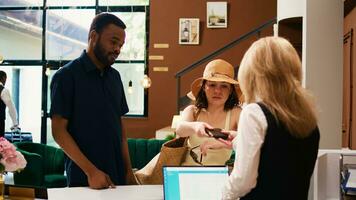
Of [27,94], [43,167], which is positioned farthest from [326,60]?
[27,94]

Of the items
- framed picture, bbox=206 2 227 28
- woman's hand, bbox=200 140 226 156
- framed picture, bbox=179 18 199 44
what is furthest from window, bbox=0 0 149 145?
woman's hand, bbox=200 140 226 156

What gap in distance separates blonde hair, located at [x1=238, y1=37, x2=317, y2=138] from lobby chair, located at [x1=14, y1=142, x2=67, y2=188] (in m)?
3.97

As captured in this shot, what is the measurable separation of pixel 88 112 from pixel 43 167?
11.6 ft

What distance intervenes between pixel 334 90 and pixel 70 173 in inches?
94.4

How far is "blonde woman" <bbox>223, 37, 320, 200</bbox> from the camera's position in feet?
4.20

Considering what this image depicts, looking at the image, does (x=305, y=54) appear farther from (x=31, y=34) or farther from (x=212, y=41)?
(x=31, y=34)

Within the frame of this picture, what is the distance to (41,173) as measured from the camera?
496cm

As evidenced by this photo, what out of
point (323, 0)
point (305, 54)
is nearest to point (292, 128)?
point (305, 54)

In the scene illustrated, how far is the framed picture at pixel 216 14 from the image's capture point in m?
8.28

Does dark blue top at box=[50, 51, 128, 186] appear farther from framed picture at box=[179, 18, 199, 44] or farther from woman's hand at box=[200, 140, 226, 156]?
framed picture at box=[179, 18, 199, 44]

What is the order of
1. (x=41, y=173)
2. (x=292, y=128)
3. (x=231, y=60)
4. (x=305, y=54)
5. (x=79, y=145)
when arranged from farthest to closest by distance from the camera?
1. (x=231, y=60)
2. (x=41, y=173)
3. (x=305, y=54)
4. (x=79, y=145)
5. (x=292, y=128)

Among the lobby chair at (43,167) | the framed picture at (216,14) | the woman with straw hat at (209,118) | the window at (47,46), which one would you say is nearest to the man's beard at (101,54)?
the woman with straw hat at (209,118)

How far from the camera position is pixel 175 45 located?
27.5ft

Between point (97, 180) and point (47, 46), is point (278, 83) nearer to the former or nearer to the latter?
point (97, 180)
